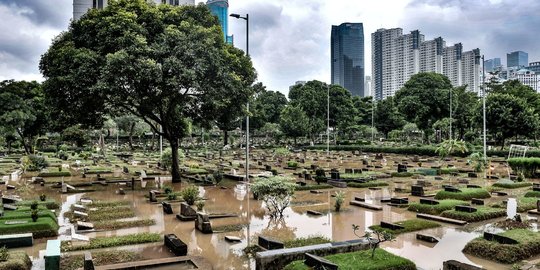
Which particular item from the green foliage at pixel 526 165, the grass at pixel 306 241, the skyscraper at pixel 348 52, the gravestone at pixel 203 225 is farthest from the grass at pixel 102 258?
the skyscraper at pixel 348 52

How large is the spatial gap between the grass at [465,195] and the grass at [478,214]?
3.06 metres

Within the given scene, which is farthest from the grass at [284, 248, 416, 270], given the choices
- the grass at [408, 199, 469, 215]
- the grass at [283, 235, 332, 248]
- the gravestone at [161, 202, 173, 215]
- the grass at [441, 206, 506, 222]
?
the gravestone at [161, 202, 173, 215]

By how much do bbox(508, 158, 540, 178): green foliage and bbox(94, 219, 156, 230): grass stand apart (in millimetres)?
24897

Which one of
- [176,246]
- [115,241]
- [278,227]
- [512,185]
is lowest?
[278,227]

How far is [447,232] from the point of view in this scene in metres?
13.2

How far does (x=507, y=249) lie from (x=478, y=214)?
4.93m

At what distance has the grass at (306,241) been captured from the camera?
37.4 feet

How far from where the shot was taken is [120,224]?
1434 cm

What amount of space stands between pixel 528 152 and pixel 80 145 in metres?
58.7

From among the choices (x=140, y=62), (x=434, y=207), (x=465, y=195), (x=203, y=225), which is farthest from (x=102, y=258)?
(x=465, y=195)

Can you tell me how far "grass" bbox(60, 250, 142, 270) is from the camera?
383 inches

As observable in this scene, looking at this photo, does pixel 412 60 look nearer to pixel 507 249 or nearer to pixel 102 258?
pixel 507 249

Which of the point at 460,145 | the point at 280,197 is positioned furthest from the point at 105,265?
the point at 460,145

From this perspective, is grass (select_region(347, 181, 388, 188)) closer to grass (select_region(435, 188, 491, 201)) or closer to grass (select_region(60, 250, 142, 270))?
grass (select_region(435, 188, 491, 201))
